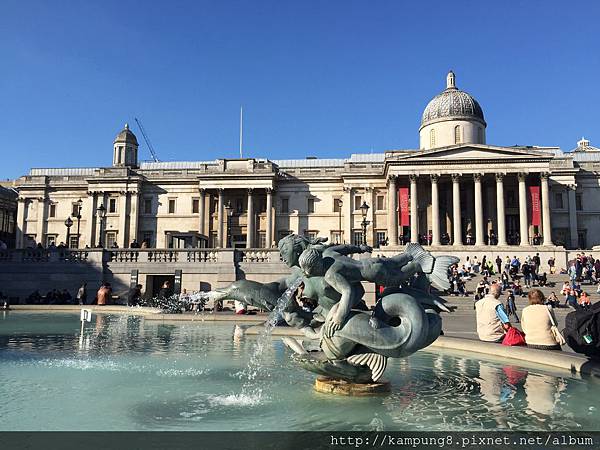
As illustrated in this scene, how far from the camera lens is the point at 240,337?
13.7 meters

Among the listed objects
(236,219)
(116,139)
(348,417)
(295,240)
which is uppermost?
(116,139)

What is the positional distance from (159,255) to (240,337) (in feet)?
66.0

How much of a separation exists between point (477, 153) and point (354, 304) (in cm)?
4619

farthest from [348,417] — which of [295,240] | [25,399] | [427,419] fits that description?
[25,399]

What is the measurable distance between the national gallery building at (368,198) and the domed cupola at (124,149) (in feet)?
0.53

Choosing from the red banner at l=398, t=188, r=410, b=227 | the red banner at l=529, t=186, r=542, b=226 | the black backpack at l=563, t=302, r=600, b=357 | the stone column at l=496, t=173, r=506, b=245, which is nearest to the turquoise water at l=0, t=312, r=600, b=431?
the black backpack at l=563, t=302, r=600, b=357

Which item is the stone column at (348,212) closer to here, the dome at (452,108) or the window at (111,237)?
the dome at (452,108)

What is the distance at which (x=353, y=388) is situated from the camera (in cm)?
749

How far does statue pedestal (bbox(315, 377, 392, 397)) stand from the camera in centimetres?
749

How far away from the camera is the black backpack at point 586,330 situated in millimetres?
8148

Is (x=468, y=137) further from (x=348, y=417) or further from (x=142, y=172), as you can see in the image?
(x=348, y=417)

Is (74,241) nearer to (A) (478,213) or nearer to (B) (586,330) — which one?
(A) (478,213)

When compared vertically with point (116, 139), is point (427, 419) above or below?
below

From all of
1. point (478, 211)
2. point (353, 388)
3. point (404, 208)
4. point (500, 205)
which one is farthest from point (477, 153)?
point (353, 388)
